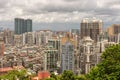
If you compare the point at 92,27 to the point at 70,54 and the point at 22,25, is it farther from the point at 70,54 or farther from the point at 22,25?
the point at 22,25

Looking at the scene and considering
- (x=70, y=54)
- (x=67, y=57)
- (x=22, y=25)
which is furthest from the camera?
(x=22, y=25)

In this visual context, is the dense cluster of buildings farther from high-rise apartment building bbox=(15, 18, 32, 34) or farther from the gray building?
high-rise apartment building bbox=(15, 18, 32, 34)

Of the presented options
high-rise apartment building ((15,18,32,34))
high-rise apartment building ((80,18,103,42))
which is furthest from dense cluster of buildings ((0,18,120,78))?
high-rise apartment building ((15,18,32,34))

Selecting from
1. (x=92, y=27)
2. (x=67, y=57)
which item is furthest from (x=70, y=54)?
(x=92, y=27)

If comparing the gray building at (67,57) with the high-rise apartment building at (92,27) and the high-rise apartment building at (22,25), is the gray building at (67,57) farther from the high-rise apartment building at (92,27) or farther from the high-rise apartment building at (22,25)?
the high-rise apartment building at (22,25)

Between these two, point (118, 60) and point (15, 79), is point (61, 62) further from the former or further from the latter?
point (118, 60)

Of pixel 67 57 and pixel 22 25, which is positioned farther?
pixel 22 25

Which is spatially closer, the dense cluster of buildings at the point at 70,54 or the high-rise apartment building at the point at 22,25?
the dense cluster of buildings at the point at 70,54

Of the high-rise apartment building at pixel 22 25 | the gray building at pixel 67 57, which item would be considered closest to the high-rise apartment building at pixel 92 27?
the gray building at pixel 67 57
